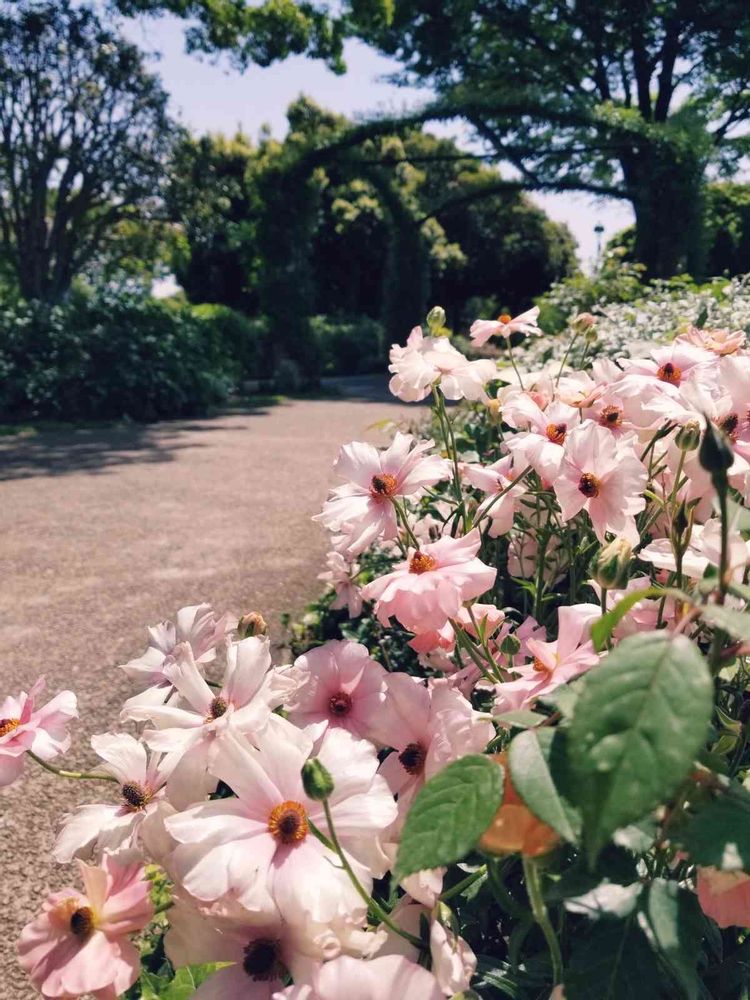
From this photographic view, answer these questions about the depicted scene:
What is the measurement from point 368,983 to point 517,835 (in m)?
0.14

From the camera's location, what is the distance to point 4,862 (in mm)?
1814

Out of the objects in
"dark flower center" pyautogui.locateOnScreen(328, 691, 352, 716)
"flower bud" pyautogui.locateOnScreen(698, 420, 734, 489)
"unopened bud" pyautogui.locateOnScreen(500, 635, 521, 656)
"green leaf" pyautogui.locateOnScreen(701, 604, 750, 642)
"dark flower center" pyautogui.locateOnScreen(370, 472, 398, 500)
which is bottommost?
"dark flower center" pyautogui.locateOnScreen(328, 691, 352, 716)

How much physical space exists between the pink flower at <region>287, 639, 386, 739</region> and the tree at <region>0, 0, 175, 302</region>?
16.3m

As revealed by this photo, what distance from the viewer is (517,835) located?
47 centimetres

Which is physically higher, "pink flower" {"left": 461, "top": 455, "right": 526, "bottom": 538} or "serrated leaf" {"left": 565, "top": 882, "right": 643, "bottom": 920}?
"pink flower" {"left": 461, "top": 455, "right": 526, "bottom": 538}

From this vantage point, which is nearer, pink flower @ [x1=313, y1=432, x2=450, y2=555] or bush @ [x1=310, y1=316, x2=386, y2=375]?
pink flower @ [x1=313, y1=432, x2=450, y2=555]

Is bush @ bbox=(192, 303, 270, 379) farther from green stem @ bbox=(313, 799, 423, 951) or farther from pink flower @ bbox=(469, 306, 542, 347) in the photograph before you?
green stem @ bbox=(313, 799, 423, 951)

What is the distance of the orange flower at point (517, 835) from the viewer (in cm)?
46

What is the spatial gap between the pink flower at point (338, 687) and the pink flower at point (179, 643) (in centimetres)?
13

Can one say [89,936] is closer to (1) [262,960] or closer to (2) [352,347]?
(1) [262,960]

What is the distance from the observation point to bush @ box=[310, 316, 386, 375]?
19531 millimetres

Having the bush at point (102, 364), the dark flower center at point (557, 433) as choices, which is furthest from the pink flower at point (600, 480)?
the bush at point (102, 364)

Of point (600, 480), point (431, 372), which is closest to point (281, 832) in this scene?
point (600, 480)

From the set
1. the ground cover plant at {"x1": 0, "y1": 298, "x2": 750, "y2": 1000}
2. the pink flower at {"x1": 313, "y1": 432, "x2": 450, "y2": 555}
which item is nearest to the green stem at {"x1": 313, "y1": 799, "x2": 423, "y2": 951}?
the ground cover plant at {"x1": 0, "y1": 298, "x2": 750, "y2": 1000}
